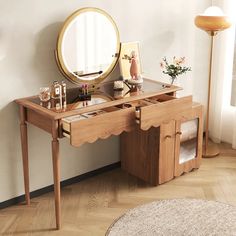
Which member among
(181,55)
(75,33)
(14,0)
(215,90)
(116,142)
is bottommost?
(116,142)

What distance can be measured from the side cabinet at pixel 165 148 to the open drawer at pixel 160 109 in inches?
2.0

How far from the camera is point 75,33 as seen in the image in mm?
3070

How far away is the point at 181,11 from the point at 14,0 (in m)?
1.47

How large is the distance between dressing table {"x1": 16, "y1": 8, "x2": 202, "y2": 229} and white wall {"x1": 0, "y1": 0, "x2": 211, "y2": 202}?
81 mm

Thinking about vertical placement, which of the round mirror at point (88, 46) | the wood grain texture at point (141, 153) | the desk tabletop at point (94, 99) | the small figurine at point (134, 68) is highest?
the round mirror at point (88, 46)

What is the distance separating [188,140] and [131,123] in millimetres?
750

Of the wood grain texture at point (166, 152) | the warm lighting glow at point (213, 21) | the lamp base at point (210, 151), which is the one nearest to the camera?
the wood grain texture at point (166, 152)

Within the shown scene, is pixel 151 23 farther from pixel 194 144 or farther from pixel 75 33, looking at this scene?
pixel 194 144

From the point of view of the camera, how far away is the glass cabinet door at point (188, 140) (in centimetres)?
351

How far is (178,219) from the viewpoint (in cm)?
294

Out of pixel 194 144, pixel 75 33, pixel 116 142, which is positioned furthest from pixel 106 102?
pixel 194 144

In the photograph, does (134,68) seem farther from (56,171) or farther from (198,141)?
(56,171)

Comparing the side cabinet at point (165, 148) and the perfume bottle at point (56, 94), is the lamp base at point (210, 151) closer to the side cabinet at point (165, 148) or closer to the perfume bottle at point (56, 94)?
the side cabinet at point (165, 148)

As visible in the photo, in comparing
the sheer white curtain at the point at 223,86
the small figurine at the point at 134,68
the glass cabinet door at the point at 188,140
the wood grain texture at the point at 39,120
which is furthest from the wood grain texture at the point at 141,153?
the sheer white curtain at the point at 223,86
